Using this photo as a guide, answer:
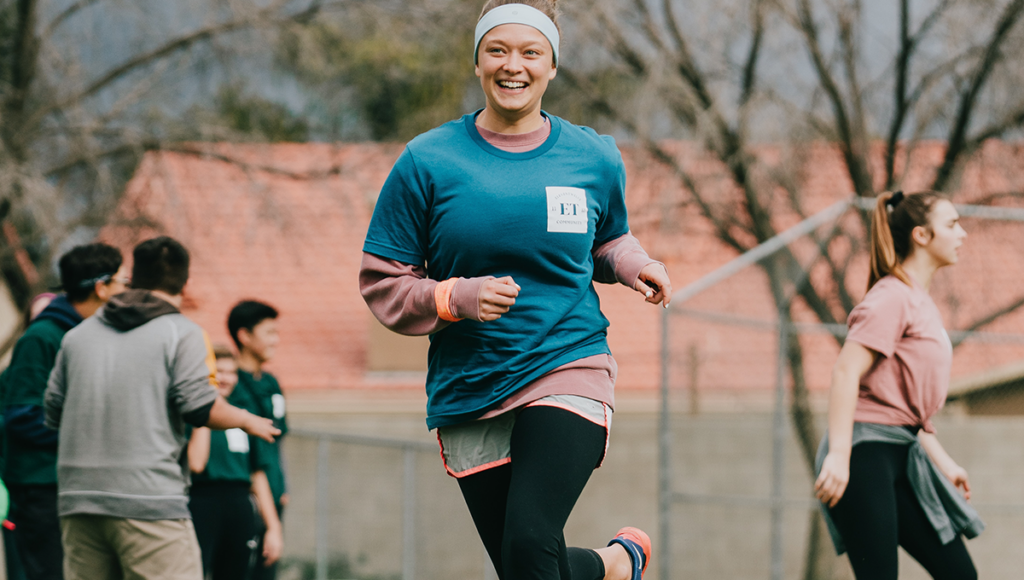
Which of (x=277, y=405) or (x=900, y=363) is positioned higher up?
(x=900, y=363)

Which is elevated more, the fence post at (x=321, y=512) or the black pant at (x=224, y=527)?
the black pant at (x=224, y=527)

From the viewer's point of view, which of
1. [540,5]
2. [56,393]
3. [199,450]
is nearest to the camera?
[540,5]

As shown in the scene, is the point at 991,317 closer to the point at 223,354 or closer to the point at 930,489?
the point at 930,489

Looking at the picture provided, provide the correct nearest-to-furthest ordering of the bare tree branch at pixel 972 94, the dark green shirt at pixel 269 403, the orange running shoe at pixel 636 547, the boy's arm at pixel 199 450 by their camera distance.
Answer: the orange running shoe at pixel 636 547, the boy's arm at pixel 199 450, the dark green shirt at pixel 269 403, the bare tree branch at pixel 972 94

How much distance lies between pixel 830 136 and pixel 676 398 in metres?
2.94

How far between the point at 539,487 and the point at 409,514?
254 inches

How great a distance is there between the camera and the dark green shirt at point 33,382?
14.7 feet

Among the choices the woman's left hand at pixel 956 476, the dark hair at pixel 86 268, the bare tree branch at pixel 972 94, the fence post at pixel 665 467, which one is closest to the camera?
the woman's left hand at pixel 956 476

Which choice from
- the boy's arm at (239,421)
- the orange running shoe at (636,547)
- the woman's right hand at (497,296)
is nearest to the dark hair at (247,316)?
the boy's arm at (239,421)

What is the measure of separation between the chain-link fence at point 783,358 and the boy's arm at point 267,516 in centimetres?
302

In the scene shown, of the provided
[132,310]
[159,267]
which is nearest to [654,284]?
[132,310]

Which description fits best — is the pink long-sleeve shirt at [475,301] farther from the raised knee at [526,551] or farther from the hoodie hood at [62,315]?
the hoodie hood at [62,315]

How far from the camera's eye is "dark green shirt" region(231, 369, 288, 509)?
557 centimetres

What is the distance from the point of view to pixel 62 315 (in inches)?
180
